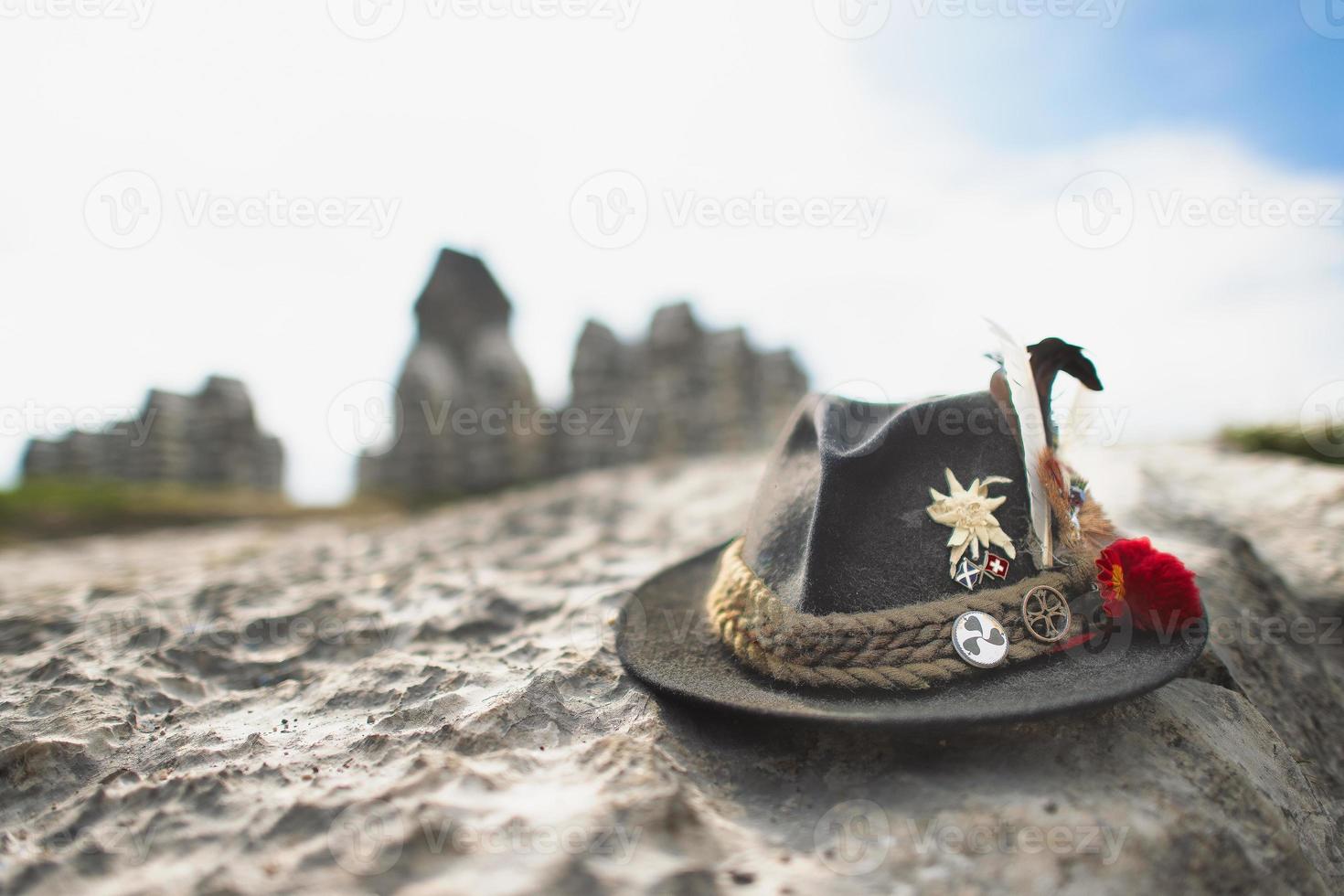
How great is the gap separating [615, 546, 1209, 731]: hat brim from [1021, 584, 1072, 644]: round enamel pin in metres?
A: 0.06

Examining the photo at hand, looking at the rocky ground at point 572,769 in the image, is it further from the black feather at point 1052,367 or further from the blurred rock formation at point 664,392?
the blurred rock formation at point 664,392

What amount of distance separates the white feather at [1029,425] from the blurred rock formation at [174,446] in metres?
9.83

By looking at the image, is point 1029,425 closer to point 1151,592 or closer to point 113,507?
point 1151,592

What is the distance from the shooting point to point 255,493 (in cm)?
884

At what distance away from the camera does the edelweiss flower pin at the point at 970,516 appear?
1.80m

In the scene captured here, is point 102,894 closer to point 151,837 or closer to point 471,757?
point 151,837

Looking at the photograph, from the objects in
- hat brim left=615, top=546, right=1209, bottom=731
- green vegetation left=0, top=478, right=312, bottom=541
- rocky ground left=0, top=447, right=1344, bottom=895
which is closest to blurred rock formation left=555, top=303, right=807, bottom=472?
green vegetation left=0, top=478, right=312, bottom=541

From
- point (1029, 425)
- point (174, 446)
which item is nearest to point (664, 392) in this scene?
point (174, 446)

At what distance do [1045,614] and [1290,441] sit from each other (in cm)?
572

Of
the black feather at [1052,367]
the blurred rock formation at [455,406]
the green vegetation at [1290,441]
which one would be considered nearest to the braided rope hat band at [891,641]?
the black feather at [1052,367]

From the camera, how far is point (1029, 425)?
189 cm

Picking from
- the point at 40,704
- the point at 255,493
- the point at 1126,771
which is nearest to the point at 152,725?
the point at 40,704

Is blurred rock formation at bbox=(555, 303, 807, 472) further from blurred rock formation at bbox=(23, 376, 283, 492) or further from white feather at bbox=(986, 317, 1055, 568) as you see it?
white feather at bbox=(986, 317, 1055, 568)

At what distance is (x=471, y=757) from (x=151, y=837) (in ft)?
2.28
